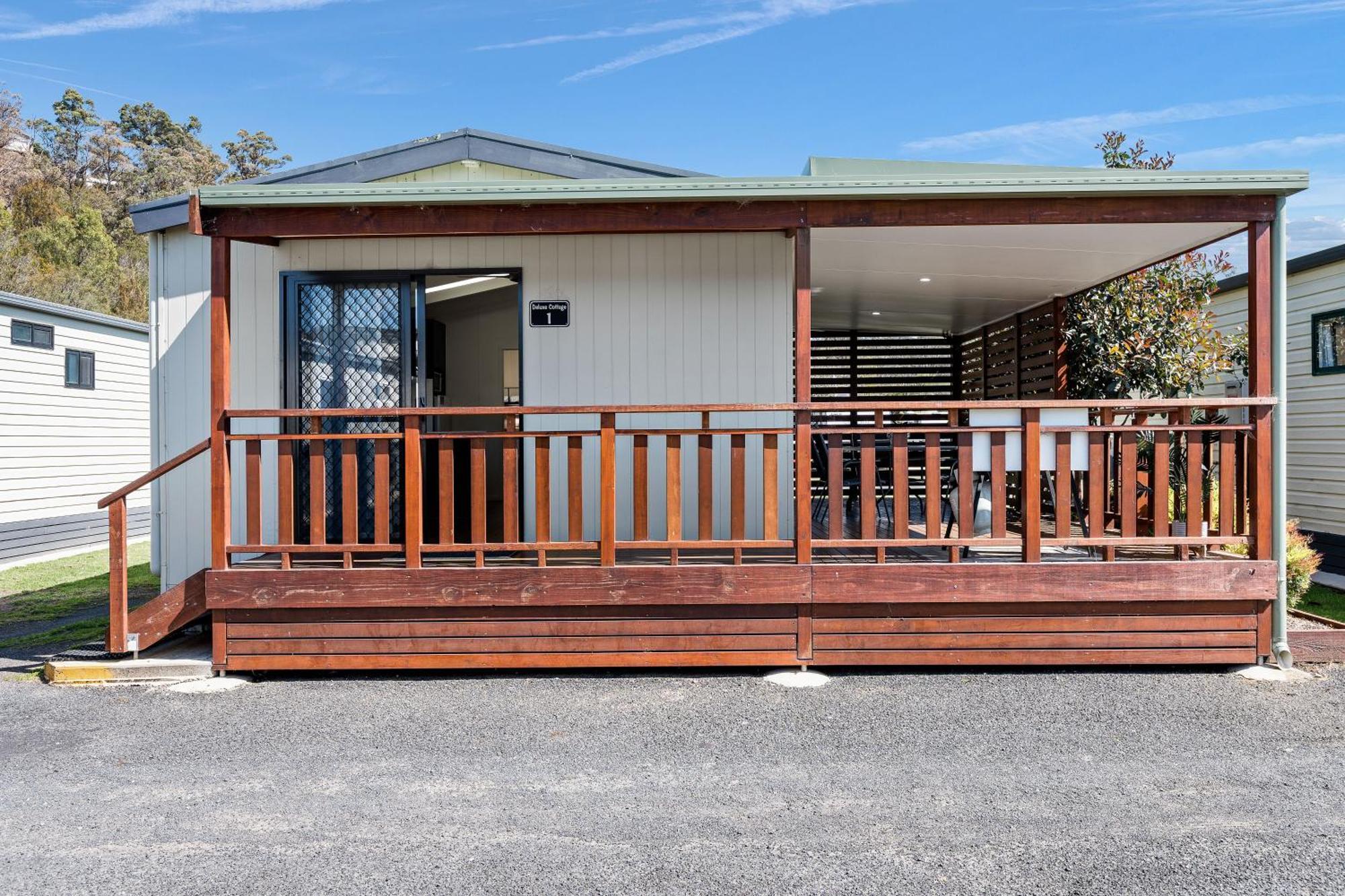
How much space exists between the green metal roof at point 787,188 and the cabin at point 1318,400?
410 centimetres

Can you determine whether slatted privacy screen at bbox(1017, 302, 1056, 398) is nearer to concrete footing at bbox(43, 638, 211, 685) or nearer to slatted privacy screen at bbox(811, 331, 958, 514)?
slatted privacy screen at bbox(811, 331, 958, 514)

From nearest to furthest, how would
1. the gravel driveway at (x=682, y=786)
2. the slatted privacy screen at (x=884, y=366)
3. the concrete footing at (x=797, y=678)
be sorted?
1. the gravel driveway at (x=682, y=786)
2. the concrete footing at (x=797, y=678)
3. the slatted privacy screen at (x=884, y=366)

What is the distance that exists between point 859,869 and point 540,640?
7.83 feet

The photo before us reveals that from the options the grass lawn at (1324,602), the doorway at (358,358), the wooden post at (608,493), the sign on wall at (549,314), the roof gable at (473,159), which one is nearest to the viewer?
the wooden post at (608,493)

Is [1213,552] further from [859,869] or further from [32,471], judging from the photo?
[32,471]

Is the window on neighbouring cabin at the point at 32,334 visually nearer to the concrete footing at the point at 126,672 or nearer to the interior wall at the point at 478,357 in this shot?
the interior wall at the point at 478,357

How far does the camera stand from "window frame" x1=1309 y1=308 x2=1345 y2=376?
7602 millimetres

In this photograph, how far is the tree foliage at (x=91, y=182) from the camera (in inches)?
841

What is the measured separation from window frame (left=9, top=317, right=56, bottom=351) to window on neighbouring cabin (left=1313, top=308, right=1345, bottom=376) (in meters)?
12.4

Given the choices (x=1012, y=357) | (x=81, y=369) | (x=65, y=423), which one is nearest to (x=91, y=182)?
(x=81, y=369)

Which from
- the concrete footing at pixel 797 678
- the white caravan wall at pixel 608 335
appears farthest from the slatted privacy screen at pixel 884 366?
the concrete footing at pixel 797 678

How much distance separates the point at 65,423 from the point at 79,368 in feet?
2.17

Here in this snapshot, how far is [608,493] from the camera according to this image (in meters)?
4.66

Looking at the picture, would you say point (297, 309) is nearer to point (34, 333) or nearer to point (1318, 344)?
point (34, 333)
